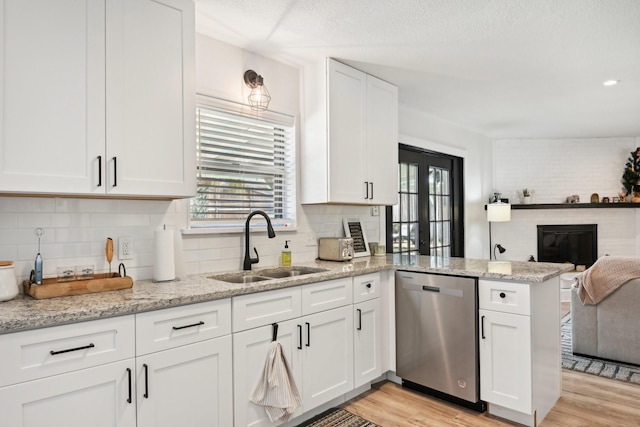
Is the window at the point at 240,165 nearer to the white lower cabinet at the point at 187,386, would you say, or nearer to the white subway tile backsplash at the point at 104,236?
the white subway tile backsplash at the point at 104,236

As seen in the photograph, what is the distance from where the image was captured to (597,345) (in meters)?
3.49

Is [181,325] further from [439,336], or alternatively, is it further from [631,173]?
[631,173]

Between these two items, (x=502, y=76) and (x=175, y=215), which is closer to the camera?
(x=175, y=215)

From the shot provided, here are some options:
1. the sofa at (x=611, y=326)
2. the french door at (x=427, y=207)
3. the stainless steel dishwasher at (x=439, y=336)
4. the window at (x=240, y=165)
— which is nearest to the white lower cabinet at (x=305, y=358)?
A: the stainless steel dishwasher at (x=439, y=336)

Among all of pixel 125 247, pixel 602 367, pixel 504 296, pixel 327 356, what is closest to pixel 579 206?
pixel 602 367

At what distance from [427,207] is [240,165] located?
2.66 metres

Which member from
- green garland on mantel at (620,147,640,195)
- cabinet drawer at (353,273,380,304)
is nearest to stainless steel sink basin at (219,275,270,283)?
cabinet drawer at (353,273,380,304)

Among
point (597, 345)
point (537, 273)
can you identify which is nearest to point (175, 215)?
point (537, 273)

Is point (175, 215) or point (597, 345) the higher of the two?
point (175, 215)

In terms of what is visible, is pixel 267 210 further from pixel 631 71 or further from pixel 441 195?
pixel 631 71

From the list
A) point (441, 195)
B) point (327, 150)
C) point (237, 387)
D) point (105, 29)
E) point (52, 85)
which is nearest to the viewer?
point (52, 85)

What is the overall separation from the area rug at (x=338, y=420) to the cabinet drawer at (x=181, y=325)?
36.7 inches

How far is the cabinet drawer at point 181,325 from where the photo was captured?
5.74 feet

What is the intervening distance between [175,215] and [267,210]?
0.76 m
